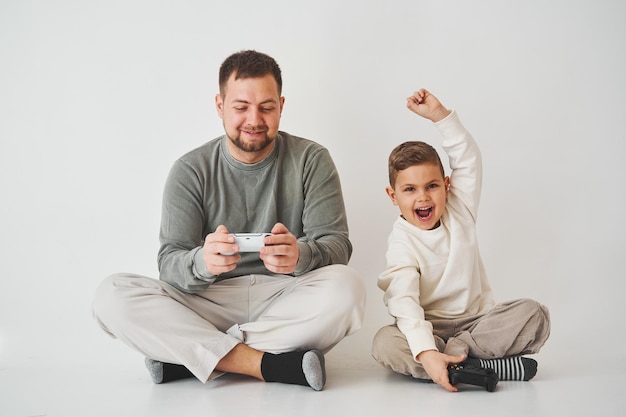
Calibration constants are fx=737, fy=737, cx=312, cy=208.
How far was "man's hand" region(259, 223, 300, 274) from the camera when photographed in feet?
6.24

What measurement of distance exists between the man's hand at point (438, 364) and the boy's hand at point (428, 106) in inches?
27.8

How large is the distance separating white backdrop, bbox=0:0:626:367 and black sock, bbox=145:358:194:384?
0.86m

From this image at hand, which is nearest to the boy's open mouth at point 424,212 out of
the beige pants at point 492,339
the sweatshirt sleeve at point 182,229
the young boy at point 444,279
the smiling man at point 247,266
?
the young boy at point 444,279

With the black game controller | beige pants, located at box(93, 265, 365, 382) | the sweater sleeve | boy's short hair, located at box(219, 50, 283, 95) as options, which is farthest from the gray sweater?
the black game controller

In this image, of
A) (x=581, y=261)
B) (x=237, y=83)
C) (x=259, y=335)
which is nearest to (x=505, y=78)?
(x=581, y=261)

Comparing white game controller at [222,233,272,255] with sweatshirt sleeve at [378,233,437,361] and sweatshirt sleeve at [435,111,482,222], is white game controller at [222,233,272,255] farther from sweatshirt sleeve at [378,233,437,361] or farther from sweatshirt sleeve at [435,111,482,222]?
sweatshirt sleeve at [435,111,482,222]

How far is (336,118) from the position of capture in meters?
2.92

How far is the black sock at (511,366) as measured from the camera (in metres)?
2.02

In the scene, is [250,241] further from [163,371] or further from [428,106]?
[428,106]

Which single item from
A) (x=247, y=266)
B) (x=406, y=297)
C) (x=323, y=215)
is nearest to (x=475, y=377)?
(x=406, y=297)

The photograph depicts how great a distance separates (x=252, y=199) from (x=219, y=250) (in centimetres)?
42

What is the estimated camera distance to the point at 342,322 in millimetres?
2061

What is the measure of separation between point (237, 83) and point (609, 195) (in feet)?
5.13

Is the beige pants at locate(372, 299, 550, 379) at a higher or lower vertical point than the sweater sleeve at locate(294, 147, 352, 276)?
lower
